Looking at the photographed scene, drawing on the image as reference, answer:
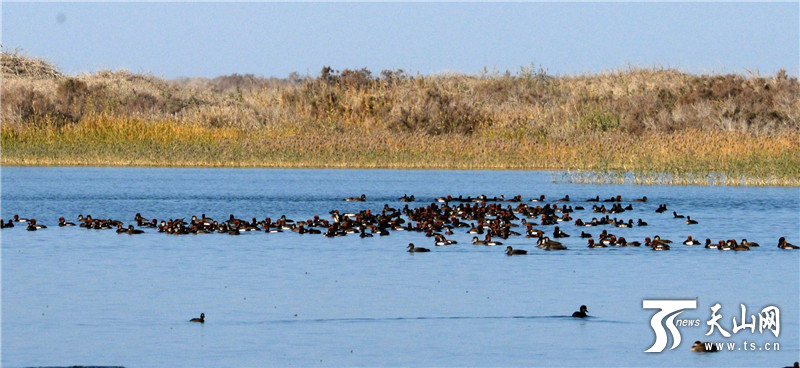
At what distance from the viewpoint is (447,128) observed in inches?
2152

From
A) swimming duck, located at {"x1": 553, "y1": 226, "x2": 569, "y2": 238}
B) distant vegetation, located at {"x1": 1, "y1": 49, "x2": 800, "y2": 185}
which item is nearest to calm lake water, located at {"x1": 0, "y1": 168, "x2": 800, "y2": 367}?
swimming duck, located at {"x1": 553, "y1": 226, "x2": 569, "y2": 238}

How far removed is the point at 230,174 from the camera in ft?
148

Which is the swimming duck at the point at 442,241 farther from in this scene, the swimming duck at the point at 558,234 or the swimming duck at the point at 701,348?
the swimming duck at the point at 701,348

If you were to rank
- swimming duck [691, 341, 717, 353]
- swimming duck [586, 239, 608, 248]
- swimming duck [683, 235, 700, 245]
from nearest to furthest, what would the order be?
swimming duck [691, 341, 717, 353], swimming duck [586, 239, 608, 248], swimming duck [683, 235, 700, 245]

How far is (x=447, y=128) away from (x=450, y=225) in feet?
94.1

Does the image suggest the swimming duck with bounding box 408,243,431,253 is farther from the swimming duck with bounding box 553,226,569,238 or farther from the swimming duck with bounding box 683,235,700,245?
the swimming duck with bounding box 683,235,700,245

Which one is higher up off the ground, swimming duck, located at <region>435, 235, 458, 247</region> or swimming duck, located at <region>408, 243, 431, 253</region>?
swimming duck, located at <region>435, 235, 458, 247</region>

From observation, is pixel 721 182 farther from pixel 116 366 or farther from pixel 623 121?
pixel 116 366

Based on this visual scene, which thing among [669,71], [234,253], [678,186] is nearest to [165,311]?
[234,253]

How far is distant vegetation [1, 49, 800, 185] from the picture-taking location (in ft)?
137

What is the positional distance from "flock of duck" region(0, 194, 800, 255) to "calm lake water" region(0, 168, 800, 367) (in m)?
0.25
